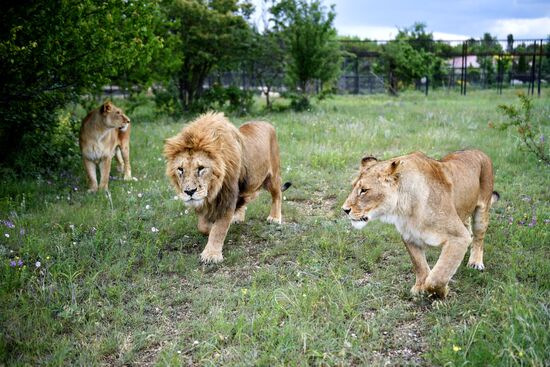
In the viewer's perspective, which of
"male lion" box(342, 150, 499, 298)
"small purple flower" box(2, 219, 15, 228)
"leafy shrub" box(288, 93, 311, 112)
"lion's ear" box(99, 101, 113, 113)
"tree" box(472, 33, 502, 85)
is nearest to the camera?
"male lion" box(342, 150, 499, 298)

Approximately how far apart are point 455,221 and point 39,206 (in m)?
4.84

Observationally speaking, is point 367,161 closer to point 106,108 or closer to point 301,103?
point 106,108

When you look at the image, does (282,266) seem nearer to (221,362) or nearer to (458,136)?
(221,362)

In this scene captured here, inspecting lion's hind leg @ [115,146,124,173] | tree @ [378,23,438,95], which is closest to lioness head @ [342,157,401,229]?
lion's hind leg @ [115,146,124,173]

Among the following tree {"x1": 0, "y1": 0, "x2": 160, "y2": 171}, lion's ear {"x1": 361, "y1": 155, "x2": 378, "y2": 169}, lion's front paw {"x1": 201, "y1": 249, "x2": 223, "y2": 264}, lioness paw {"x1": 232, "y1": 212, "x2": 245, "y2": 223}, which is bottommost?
lion's front paw {"x1": 201, "y1": 249, "x2": 223, "y2": 264}

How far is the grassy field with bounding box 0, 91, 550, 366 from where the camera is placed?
12.0ft

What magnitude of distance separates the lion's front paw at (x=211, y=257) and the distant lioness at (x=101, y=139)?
2781mm

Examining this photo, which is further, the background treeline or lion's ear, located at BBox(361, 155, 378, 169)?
the background treeline

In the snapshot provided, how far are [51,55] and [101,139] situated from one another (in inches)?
53.2

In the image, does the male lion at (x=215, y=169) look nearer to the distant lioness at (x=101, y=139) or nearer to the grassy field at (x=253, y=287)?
A: the grassy field at (x=253, y=287)

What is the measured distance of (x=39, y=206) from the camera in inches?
260

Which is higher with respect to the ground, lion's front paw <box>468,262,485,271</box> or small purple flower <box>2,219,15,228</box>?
small purple flower <box>2,219,15,228</box>

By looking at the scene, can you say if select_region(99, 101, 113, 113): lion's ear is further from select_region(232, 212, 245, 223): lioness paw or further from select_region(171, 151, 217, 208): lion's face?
select_region(171, 151, 217, 208): lion's face

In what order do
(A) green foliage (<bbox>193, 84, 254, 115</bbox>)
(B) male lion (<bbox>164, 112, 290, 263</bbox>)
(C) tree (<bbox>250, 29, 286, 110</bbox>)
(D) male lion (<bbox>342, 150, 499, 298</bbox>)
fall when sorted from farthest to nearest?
(C) tree (<bbox>250, 29, 286, 110</bbox>) < (A) green foliage (<bbox>193, 84, 254, 115</bbox>) < (B) male lion (<bbox>164, 112, 290, 263</bbox>) < (D) male lion (<bbox>342, 150, 499, 298</bbox>)
